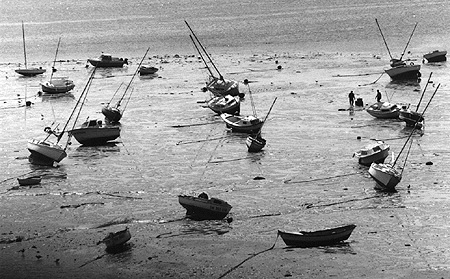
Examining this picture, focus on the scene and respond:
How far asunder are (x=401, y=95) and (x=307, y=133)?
720 inches

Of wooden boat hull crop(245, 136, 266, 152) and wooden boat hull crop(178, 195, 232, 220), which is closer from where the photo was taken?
wooden boat hull crop(178, 195, 232, 220)

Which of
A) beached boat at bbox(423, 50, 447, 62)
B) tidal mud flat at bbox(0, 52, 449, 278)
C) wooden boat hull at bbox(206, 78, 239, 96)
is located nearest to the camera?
tidal mud flat at bbox(0, 52, 449, 278)

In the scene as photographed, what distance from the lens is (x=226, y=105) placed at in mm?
72312

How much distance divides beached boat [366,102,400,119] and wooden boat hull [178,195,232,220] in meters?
27.2

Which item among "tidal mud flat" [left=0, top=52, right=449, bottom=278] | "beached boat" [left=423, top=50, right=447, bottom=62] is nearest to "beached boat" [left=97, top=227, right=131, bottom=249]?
"tidal mud flat" [left=0, top=52, right=449, bottom=278]

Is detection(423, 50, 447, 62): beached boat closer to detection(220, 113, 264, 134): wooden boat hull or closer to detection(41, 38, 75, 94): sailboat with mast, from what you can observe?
detection(220, 113, 264, 134): wooden boat hull

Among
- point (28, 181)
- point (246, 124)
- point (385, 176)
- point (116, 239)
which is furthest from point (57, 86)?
point (116, 239)

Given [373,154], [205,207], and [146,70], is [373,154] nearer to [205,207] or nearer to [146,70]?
[205,207]

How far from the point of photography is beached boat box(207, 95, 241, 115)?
71875 millimetres

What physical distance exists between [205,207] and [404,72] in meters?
46.3

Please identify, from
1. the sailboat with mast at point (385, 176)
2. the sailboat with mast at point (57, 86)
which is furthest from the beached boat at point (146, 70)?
the sailboat with mast at point (385, 176)

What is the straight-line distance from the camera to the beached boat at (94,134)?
209 feet

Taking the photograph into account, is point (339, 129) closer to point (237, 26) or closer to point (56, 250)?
point (56, 250)

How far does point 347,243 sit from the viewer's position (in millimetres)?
41125
